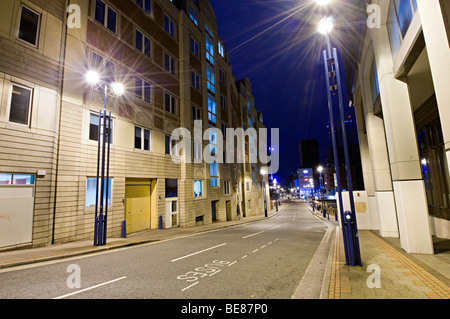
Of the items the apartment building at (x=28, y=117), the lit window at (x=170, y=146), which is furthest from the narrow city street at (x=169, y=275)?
the lit window at (x=170, y=146)

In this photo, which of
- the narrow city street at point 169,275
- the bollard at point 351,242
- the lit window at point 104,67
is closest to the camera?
the narrow city street at point 169,275

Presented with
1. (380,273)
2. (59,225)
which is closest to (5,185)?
(59,225)

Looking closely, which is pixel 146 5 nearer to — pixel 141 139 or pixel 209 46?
pixel 209 46

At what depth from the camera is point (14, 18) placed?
1016 cm

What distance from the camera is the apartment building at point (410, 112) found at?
5.50 m

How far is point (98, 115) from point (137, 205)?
6736mm

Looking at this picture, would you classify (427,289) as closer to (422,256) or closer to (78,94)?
(422,256)

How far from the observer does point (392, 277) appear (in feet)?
19.3

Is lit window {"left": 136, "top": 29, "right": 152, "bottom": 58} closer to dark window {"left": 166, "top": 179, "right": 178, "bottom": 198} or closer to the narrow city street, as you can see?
dark window {"left": 166, "top": 179, "right": 178, "bottom": 198}

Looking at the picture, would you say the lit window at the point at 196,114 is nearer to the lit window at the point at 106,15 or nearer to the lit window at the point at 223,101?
→ the lit window at the point at 223,101

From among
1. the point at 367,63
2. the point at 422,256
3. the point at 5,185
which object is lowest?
the point at 422,256

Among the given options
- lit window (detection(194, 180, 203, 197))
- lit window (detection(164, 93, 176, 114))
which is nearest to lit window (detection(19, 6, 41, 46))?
lit window (detection(164, 93, 176, 114))

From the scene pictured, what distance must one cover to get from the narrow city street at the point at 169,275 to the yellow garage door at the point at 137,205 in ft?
20.8

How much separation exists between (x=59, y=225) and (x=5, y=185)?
2994mm
